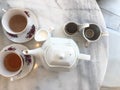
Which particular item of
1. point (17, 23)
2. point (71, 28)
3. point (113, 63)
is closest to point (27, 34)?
point (17, 23)

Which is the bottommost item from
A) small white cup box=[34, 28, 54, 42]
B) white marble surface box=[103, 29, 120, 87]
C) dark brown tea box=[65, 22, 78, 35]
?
white marble surface box=[103, 29, 120, 87]

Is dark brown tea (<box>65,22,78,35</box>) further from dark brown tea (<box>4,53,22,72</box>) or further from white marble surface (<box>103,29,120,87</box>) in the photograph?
white marble surface (<box>103,29,120,87</box>)

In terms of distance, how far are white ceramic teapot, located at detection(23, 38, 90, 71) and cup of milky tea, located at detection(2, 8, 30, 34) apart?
0.15 m

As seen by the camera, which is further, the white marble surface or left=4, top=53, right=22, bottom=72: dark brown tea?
the white marble surface

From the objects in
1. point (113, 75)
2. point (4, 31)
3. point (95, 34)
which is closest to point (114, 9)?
point (113, 75)

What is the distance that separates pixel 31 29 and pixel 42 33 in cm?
6

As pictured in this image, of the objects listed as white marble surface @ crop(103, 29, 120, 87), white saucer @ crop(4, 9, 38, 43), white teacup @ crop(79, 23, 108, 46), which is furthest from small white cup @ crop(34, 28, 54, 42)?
white marble surface @ crop(103, 29, 120, 87)

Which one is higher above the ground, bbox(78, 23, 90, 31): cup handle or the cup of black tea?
the cup of black tea

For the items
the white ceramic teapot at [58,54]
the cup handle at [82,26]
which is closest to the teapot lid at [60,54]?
the white ceramic teapot at [58,54]

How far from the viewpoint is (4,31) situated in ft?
3.56

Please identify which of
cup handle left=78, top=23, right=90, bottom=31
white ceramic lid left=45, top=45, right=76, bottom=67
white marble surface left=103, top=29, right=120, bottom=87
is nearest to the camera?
white ceramic lid left=45, top=45, right=76, bottom=67

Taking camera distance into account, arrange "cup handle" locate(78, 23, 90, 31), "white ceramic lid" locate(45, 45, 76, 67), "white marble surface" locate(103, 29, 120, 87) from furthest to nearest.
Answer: "white marble surface" locate(103, 29, 120, 87), "cup handle" locate(78, 23, 90, 31), "white ceramic lid" locate(45, 45, 76, 67)

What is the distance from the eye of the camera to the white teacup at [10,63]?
1015 millimetres

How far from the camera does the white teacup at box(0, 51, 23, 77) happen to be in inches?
39.9
